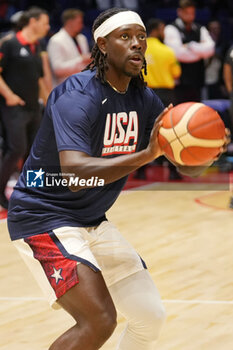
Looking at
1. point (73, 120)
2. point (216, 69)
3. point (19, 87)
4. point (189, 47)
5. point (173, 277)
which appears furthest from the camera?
point (216, 69)

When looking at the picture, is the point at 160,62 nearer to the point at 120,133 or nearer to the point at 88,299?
the point at 120,133

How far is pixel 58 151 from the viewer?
297 cm

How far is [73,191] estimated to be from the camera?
2949mm

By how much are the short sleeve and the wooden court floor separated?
154 cm

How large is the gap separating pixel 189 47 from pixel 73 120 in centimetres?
742

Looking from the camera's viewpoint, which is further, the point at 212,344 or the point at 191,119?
the point at 212,344

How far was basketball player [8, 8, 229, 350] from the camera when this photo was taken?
284 centimetres

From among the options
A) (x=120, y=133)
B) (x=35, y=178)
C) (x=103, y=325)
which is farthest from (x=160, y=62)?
(x=103, y=325)

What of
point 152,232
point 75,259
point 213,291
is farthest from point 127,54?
point 152,232

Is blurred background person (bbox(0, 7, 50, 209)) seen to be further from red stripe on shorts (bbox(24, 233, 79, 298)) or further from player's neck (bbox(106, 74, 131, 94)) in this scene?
red stripe on shorts (bbox(24, 233, 79, 298))

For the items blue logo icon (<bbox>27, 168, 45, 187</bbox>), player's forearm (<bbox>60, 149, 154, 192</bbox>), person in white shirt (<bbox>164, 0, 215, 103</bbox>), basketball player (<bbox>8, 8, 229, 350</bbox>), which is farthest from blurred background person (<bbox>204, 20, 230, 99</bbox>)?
player's forearm (<bbox>60, 149, 154, 192</bbox>)

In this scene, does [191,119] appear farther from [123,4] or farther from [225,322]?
[123,4]

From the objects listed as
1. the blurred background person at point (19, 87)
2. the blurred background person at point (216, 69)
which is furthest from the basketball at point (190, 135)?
the blurred background person at point (216, 69)

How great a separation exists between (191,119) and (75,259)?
0.73m
